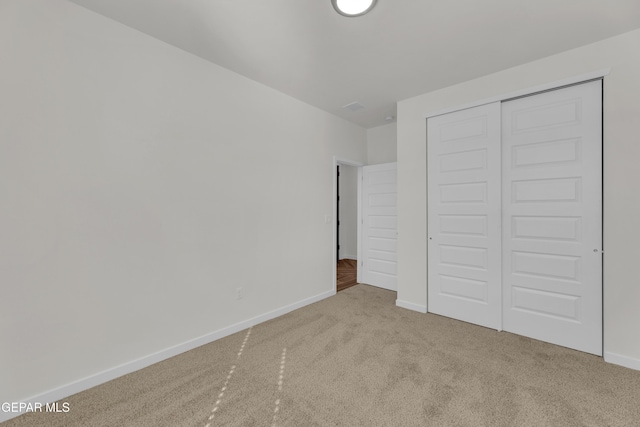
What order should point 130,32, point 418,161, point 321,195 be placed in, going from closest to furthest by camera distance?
point 130,32 < point 418,161 < point 321,195

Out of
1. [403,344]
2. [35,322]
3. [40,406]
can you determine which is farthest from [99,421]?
[403,344]

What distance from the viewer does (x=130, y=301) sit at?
2182 millimetres

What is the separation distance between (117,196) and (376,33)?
257cm

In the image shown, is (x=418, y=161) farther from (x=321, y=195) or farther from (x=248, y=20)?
(x=248, y=20)

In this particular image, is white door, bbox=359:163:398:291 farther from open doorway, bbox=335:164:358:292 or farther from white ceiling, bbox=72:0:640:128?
open doorway, bbox=335:164:358:292

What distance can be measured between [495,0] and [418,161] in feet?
5.86

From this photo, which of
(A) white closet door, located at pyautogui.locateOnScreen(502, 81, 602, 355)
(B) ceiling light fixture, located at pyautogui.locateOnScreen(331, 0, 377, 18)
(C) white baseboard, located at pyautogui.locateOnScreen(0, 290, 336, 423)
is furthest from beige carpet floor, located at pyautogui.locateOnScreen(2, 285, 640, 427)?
(B) ceiling light fixture, located at pyautogui.locateOnScreen(331, 0, 377, 18)

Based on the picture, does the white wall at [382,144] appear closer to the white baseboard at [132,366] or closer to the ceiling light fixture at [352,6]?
the ceiling light fixture at [352,6]

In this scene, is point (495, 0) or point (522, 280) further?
point (522, 280)

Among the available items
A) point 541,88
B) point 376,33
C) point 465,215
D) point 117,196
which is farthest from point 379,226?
point 117,196

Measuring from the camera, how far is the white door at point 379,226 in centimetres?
432

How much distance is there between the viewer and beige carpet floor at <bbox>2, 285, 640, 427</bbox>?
167 cm

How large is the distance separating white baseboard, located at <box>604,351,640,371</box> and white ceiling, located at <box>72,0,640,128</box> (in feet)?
9.18

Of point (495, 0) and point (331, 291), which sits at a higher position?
point (495, 0)
